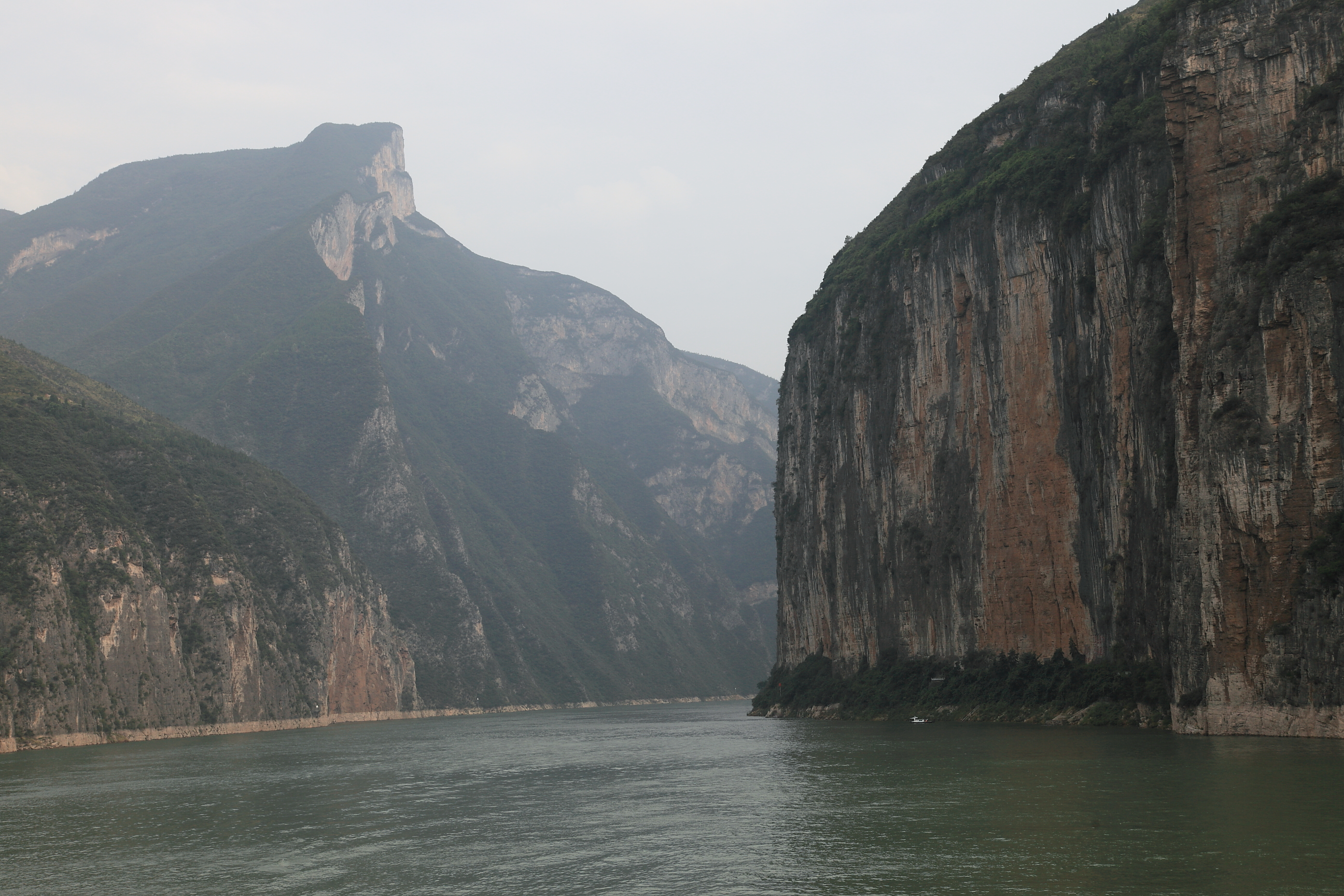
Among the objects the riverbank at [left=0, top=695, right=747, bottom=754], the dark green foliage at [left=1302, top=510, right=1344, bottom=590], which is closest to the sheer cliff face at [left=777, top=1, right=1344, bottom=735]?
the dark green foliage at [left=1302, top=510, right=1344, bottom=590]

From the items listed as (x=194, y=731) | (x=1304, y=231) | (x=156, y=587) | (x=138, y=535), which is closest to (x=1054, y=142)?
(x=1304, y=231)

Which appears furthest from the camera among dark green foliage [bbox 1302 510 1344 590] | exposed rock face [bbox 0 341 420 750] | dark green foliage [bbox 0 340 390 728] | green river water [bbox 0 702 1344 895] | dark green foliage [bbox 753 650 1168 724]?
dark green foliage [bbox 0 340 390 728]

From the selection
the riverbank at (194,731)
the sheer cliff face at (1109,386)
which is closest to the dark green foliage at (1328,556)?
the sheer cliff face at (1109,386)

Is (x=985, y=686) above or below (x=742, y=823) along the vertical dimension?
above

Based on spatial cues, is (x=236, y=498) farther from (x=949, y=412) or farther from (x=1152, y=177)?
(x=1152, y=177)

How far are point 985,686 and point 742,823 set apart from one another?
4645cm

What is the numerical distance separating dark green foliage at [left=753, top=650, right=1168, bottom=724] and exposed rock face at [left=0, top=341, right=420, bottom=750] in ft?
202

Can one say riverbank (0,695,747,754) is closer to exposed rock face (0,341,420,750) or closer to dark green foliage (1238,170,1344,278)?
exposed rock face (0,341,420,750)

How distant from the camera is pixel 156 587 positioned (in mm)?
119438

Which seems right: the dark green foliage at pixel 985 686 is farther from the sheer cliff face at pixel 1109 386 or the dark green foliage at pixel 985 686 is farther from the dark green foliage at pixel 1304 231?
the dark green foliage at pixel 1304 231

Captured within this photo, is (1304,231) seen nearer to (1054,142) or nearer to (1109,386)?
(1109,386)

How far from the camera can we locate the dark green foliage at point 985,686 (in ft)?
208

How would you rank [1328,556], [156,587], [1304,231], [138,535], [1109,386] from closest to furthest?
[1328,556], [1304,231], [1109,386], [156,587], [138,535]

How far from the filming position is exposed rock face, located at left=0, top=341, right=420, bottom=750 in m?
101
